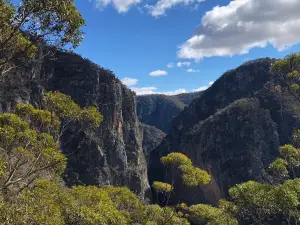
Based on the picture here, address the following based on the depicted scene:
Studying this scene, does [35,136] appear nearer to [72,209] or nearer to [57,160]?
[57,160]

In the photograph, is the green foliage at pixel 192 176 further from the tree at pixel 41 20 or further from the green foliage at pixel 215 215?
the tree at pixel 41 20

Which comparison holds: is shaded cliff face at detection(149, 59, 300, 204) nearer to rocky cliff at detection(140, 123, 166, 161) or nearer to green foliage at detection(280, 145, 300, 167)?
rocky cliff at detection(140, 123, 166, 161)

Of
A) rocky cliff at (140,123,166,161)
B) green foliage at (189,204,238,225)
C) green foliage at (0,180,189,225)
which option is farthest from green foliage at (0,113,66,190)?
rocky cliff at (140,123,166,161)

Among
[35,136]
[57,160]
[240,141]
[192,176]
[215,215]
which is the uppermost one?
[35,136]

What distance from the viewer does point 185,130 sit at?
454 ft

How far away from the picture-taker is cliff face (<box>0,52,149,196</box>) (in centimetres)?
6744

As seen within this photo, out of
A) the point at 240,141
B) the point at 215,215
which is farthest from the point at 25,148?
the point at 240,141

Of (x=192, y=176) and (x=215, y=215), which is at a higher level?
(x=192, y=176)

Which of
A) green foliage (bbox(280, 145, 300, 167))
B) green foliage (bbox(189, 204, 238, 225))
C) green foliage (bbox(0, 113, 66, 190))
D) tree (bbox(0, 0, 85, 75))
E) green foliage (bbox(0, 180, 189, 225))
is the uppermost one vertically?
tree (bbox(0, 0, 85, 75))

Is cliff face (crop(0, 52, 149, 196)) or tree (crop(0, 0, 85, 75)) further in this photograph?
cliff face (crop(0, 52, 149, 196))

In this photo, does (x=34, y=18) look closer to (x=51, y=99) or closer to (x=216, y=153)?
(x=51, y=99)

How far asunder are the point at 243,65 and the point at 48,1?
442ft

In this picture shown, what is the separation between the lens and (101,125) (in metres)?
78.9

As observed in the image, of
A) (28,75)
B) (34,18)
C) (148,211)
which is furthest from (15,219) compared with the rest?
(28,75)
